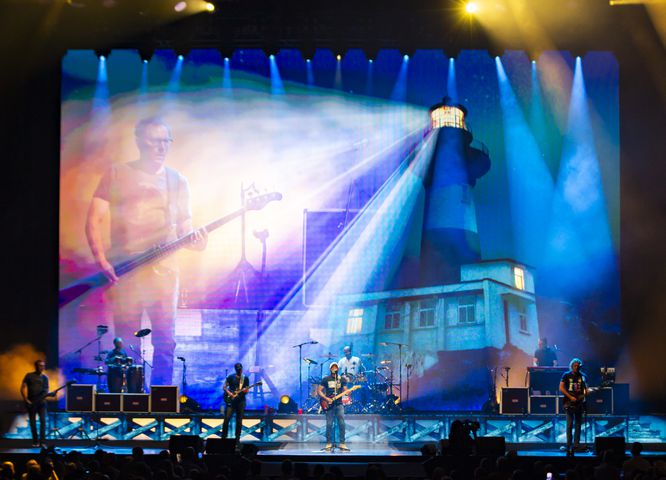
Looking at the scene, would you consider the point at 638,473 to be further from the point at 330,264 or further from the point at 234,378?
the point at 330,264

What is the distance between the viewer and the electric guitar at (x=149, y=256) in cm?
1727

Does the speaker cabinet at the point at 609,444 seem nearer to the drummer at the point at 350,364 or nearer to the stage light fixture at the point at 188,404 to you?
the drummer at the point at 350,364

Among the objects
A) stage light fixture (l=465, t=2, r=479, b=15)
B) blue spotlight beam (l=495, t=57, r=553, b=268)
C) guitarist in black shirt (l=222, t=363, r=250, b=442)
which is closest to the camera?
guitarist in black shirt (l=222, t=363, r=250, b=442)

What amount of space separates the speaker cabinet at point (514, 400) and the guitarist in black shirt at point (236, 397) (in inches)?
183

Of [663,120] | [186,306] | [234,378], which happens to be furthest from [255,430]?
[663,120]

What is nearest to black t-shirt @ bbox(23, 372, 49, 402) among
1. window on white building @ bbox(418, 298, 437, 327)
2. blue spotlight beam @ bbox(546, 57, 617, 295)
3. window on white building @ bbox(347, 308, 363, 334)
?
window on white building @ bbox(347, 308, 363, 334)

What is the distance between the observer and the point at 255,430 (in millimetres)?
15898

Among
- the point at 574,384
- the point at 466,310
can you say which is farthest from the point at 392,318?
the point at 574,384

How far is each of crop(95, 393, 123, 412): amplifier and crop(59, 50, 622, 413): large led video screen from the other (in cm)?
132

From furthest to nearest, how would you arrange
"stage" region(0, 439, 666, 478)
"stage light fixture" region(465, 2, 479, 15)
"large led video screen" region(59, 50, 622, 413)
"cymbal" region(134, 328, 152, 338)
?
"large led video screen" region(59, 50, 622, 413), "cymbal" region(134, 328, 152, 338), "stage light fixture" region(465, 2, 479, 15), "stage" region(0, 439, 666, 478)

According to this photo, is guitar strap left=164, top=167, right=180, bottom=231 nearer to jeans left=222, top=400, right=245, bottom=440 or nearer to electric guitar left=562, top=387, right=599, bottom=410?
jeans left=222, top=400, right=245, bottom=440

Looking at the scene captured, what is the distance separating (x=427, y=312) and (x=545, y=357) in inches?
95.4

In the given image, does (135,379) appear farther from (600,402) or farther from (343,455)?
(600,402)

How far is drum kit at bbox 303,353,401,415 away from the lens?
53.3 ft
